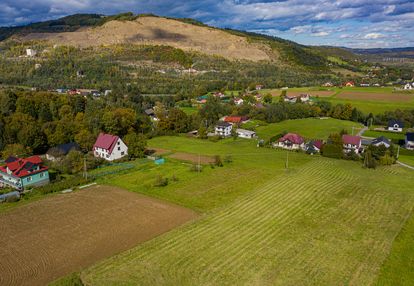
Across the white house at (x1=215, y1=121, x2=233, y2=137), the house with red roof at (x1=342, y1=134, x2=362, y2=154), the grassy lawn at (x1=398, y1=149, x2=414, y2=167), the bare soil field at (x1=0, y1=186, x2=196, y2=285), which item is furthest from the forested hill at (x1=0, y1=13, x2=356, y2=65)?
the bare soil field at (x1=0, y1=186, x2=196, y2=285)

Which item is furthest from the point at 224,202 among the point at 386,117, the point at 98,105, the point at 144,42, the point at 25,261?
the point at 144,42

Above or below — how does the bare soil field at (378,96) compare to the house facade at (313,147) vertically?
above

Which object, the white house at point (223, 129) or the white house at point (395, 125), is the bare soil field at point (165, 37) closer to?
the white house at point (395, 125)

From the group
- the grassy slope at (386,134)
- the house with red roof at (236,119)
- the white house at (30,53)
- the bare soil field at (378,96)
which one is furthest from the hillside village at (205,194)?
the white house at (30,53)

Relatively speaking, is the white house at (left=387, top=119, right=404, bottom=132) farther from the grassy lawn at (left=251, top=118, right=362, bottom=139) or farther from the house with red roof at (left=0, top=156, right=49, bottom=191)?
the house with red roof at (left=0, top=156, right=49, bottom=191)

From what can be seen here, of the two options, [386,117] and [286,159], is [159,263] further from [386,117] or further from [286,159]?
[386,117]

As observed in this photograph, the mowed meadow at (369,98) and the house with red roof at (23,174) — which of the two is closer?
the house with red roof at (23,174)

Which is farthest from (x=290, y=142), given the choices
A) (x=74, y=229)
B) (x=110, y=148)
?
(x=74, y=229)
